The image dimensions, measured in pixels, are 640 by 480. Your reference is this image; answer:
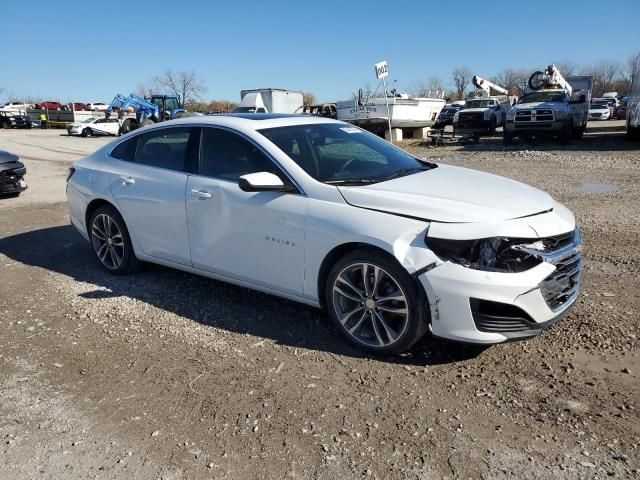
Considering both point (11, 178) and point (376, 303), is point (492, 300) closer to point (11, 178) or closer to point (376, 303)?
point (376, 303)

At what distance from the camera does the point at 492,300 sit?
10.6ft

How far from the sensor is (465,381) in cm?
335

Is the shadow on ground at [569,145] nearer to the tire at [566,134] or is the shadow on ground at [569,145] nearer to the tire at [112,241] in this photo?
the tire at [566,134]

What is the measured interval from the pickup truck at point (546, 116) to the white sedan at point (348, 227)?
53.4 ft

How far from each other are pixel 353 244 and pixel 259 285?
956mm

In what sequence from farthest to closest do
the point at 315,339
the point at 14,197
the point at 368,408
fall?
the point at 14,197 → the point at 315,339 → the point at 368,408

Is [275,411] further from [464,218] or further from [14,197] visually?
[14,197]

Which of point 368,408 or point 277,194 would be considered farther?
point 277,194

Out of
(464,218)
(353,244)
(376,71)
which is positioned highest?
(376,71)

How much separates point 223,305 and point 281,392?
1.52m

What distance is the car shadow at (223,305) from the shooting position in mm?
3787

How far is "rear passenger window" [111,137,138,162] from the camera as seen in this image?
5306mm

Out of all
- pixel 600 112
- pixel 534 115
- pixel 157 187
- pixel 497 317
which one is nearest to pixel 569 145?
pixel 534 115

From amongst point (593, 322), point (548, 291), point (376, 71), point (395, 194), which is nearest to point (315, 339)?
point (395, 194)
